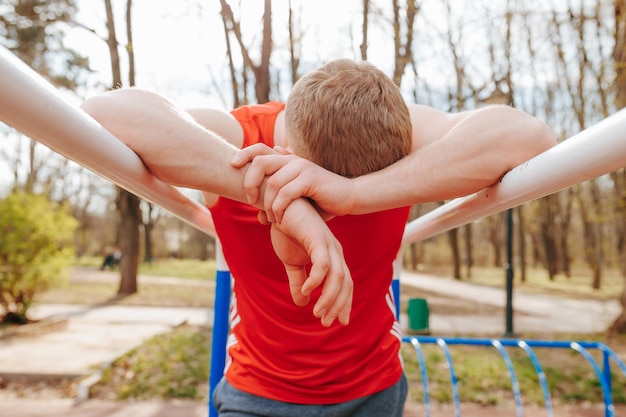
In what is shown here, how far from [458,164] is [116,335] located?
6928 mm

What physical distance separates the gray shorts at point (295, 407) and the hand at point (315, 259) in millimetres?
409

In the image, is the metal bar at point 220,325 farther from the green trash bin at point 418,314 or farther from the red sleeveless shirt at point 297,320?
the green trash bin at point 418,314

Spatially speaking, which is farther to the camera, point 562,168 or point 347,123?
point 347,123

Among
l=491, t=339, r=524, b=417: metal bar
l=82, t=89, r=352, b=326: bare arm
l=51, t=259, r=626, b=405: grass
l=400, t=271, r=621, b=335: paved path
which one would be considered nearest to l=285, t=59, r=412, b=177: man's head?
l=82, t=89, r=352, b=326: bare arm

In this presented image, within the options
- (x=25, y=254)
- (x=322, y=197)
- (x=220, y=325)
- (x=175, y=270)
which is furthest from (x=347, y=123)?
(x=175, y=270)

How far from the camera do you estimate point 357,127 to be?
3.16 ft

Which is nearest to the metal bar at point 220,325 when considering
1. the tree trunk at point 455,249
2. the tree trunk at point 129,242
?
the tree trunk at point 129,242

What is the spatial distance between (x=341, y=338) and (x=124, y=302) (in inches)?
404

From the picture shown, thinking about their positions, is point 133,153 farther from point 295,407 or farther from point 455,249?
point 455,249

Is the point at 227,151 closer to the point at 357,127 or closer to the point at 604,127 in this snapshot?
the point at 357,127

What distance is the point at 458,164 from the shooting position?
0.94 m

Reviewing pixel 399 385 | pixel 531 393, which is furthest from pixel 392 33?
pixel 399 385

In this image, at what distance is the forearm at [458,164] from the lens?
0.92 meters

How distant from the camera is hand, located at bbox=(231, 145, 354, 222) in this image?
2.78ft
